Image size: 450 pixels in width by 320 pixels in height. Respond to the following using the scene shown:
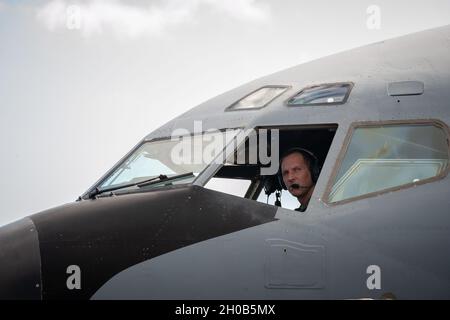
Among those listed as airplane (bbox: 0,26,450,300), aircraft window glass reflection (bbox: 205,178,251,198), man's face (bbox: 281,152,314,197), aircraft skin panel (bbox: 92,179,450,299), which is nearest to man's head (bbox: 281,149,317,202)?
man's face (bbox: 281,152,314,197)

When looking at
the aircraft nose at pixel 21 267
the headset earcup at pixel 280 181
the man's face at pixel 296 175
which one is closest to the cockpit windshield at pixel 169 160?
the man's face at pixel 296 175

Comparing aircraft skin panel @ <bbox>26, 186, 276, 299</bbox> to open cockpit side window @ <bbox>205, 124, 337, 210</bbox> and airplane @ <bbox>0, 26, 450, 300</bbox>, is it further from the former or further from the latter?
open cockpit side window @ <bbox>205, 124, 337, 210</bbox>

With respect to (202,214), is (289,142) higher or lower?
higher

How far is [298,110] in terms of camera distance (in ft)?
24.3

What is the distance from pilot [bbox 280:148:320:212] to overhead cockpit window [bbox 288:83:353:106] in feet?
2.96

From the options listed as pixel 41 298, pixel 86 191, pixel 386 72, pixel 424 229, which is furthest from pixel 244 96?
pixel 41 298

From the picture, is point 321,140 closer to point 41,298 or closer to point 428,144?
point 428,144

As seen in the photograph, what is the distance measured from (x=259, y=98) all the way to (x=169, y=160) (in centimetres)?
157

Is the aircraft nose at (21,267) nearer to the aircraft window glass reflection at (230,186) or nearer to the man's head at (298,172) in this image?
the aircraft window glass reflection at (230,186)

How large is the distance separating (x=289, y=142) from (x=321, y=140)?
21.5 inches

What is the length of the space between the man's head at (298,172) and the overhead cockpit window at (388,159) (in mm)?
1124

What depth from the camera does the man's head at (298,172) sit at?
7.96 m

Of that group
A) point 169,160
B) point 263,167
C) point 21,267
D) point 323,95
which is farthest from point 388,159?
point 21,267

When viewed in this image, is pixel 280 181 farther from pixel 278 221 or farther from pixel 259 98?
pixel 278 221
